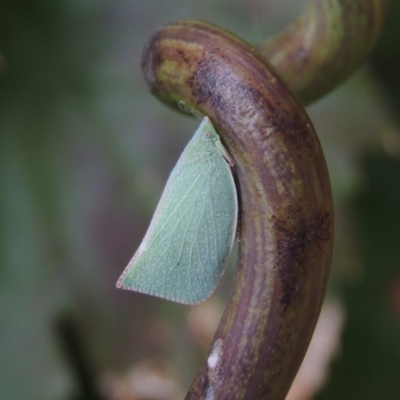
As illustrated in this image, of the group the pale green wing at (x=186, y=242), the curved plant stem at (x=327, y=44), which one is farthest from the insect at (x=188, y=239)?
the curved plant stem at (x=327, y=44)

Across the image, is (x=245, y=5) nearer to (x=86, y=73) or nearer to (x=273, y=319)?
(x=86, y=73)

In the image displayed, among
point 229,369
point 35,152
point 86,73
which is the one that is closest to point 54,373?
point 35,152

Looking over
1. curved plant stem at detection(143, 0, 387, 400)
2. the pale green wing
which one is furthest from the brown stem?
the pale green wing

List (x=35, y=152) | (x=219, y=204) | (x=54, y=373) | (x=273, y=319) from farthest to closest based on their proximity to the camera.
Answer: (x=35, y=152)
(x=54, y=373)
(x=219, y=204)
(x=273, y=319)

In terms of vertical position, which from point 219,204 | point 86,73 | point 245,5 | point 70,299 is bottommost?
point 70,299

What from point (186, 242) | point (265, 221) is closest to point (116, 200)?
point (186, 242)

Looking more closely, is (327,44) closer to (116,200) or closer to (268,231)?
(268,231)

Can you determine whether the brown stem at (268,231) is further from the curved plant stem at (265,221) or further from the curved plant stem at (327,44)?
the curved plant stem at (327,44)
